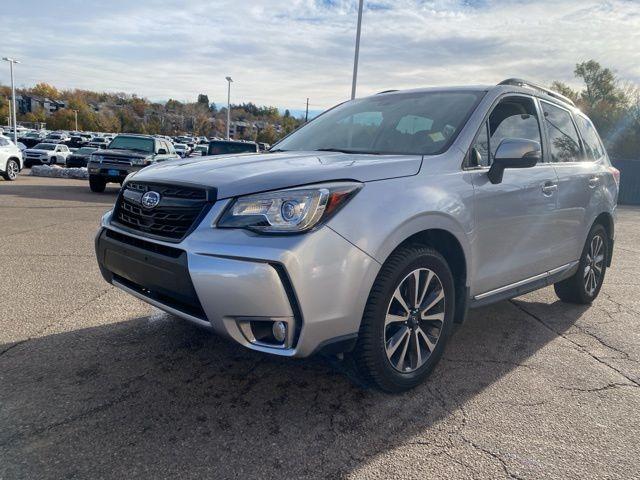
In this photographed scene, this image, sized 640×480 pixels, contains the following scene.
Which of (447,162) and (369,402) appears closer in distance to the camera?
(369,402)

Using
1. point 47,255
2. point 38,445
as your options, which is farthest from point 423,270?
point 47,255

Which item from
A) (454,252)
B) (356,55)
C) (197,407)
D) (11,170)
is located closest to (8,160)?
(11,170)

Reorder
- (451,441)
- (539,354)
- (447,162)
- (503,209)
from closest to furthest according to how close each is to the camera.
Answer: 1. (451,441)
2. (447,162)
3. (503,209)
4. (539,354)

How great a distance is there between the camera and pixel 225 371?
3.22m

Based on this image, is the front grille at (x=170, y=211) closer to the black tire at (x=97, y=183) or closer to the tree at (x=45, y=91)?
the black tire at (x=97, y=183)

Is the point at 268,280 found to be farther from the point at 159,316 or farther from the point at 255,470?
the point at 159,316

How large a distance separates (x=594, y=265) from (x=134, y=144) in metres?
12.6

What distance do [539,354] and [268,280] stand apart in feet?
8.01

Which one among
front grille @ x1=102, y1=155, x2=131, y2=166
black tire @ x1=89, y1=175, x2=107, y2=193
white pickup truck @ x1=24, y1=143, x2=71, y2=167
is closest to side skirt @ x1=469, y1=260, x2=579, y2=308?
front grille @ x1=102, y1=155, x2=131, y2=166

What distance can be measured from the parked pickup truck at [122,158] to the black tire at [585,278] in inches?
413

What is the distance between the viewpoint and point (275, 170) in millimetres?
2693

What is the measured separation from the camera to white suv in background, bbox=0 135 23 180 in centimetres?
1645

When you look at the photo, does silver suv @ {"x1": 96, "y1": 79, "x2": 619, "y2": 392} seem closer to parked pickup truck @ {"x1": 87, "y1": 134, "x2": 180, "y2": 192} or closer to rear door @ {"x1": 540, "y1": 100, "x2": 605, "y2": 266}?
rear door @ {"x1": 540, "y1": 100, "x2": 605, "y2": 266}

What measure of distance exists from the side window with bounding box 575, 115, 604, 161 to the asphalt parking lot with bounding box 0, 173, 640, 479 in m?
1.59
